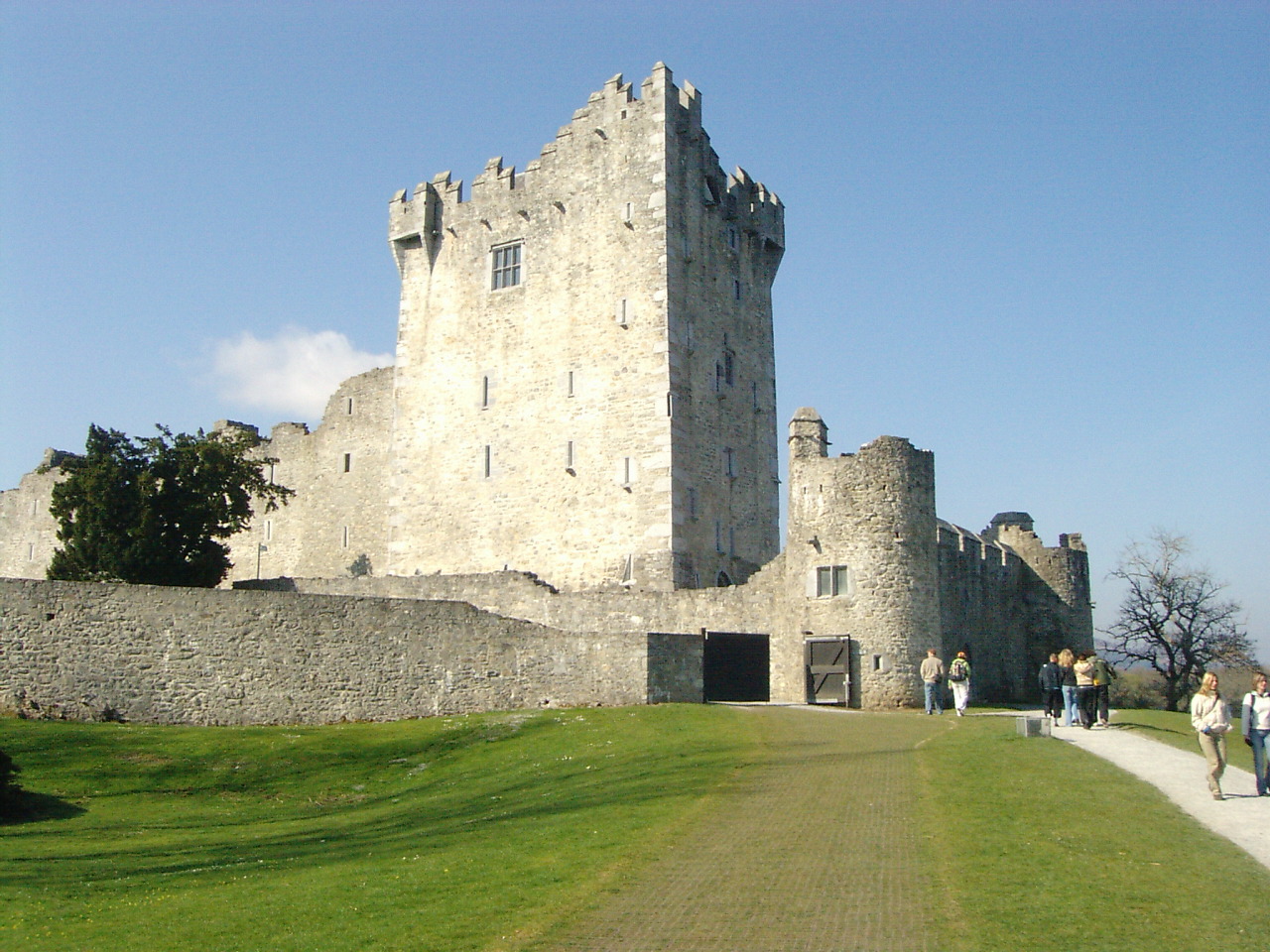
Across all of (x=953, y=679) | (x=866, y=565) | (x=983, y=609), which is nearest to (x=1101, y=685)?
(x=953, y=679)

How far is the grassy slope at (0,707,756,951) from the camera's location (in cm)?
1161

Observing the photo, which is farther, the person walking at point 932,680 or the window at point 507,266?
the window at point 507,266

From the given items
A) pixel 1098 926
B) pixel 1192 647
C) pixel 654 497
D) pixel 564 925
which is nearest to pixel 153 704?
pixel 654 497

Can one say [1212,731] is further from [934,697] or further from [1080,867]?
[934,697]

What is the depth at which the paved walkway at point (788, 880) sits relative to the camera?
10047 millimetres

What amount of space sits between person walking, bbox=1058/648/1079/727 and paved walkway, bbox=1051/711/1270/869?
0.43 meters

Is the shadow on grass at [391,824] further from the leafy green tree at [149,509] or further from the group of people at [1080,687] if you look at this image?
the leafy green tree at [149,509]

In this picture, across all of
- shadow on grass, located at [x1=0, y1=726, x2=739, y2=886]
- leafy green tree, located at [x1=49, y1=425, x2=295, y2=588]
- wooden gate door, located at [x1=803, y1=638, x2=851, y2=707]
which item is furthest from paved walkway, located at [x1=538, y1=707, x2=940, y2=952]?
leafy green tree, located at [x1=49, y1=425, x2=295, y2=588]

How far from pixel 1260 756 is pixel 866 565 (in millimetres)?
13446

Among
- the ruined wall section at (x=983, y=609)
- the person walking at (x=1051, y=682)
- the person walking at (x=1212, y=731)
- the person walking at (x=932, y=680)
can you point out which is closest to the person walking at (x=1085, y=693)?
the person walking at (x=1051, y=682)

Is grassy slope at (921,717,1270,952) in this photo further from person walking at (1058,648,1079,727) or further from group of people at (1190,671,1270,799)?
person walking at (1058,648,1079,727)

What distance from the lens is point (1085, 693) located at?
2333 centimetres

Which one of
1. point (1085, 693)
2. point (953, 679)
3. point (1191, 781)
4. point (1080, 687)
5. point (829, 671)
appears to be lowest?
point (1191, 781)

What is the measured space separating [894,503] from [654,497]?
27.9 feet
